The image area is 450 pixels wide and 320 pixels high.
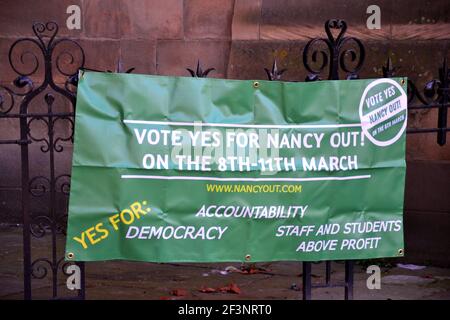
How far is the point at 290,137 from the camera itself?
6406 millimetres

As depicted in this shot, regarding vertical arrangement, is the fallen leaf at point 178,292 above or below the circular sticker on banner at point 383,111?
below

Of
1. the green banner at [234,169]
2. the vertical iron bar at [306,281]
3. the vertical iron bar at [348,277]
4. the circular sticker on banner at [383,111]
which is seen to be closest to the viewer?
the green banner at [234,169]

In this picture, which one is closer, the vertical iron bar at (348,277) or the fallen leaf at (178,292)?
the vertical iron bar at (348,277)

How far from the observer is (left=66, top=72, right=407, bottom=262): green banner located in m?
6.17

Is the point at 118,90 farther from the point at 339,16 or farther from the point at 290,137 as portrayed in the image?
the point at 339,16

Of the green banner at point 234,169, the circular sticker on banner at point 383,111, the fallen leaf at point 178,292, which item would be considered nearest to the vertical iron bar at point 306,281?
the green banner at point 234,169

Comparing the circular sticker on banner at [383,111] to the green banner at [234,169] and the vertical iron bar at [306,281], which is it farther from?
the vertical iron bar at [306,281]

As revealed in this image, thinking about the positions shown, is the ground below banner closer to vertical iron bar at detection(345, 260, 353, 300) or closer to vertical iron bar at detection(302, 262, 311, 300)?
vertical iron bar at detection(345, 260, 353, 300)

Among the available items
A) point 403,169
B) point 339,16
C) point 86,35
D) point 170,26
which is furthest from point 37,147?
point 403,169

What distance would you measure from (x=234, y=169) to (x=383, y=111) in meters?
1.20

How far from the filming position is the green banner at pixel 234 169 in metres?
6.17

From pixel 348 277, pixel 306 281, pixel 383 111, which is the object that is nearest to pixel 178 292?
pixel 306 281

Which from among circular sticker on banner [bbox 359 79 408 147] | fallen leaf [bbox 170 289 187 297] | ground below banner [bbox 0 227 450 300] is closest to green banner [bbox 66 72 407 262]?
circular sticker on banner [bbox 359 79 408 147]

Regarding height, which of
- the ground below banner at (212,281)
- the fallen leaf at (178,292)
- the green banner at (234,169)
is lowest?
the ground below banner at (212,281)
